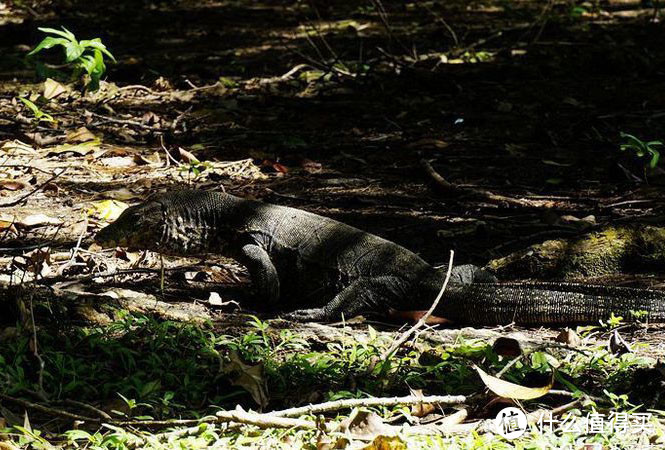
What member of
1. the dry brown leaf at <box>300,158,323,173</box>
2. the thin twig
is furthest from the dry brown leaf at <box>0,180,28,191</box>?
the thin twig

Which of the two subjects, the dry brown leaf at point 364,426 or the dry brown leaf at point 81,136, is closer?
the dry brown leaf at point 364,426

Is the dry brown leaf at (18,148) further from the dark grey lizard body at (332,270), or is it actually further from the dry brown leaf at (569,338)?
the dry brown leaf at (569,338)

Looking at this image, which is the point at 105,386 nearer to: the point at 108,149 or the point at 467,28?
the point at 108,149

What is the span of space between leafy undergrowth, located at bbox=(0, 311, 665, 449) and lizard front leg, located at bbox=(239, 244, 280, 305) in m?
0.73

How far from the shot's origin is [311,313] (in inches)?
190

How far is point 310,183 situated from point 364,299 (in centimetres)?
222

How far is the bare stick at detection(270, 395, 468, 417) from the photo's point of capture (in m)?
3.28

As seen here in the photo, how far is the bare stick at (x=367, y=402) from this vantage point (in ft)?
10.8

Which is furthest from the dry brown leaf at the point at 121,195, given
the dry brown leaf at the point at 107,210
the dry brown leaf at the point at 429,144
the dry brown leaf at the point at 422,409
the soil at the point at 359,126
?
the dry brown leaf at the point at 422,409

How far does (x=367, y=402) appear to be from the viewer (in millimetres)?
3330

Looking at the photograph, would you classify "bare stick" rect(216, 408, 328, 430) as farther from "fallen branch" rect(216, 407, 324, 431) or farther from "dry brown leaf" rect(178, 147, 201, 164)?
"dry brown leaf" rect(178, 147, 201, 164)


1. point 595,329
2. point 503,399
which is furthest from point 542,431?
point 595,329

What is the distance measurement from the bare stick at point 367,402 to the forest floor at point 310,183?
0.14 feet

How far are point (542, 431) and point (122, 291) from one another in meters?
2.34
